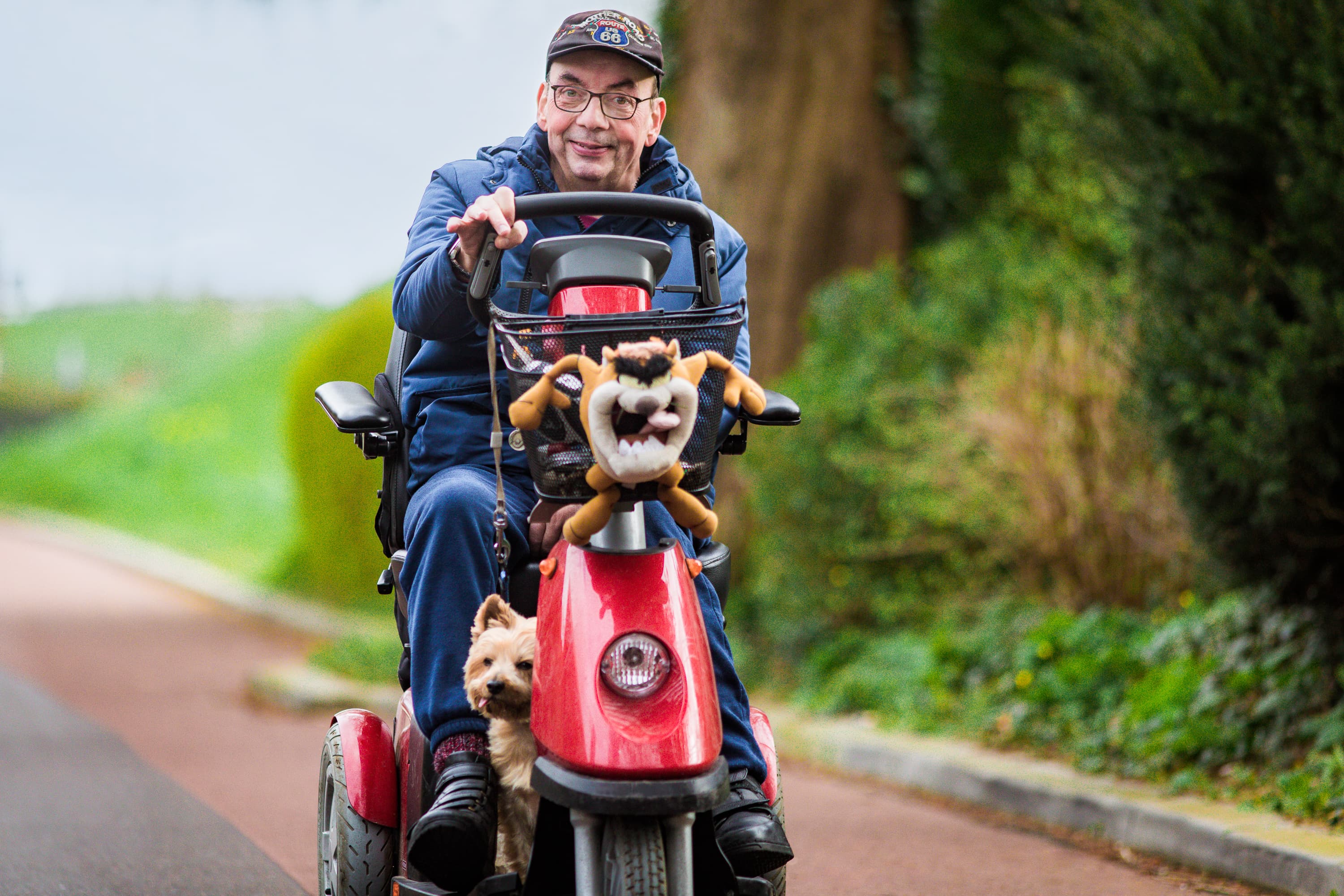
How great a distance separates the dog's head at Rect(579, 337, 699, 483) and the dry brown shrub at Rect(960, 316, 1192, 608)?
17.7 feet

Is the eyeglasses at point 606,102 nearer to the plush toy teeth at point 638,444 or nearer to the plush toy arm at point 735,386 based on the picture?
the plush toy arm at point 735,386

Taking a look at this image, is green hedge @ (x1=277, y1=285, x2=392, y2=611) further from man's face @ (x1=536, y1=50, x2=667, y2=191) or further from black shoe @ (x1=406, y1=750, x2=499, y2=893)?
black shoe @ (x1=406, y1=750, x2=499, y2=893)

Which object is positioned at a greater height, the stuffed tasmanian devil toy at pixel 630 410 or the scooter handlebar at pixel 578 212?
the scooter handlebar at pixel 578 212

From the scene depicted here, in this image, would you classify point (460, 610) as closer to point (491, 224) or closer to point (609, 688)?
point (609, 688)

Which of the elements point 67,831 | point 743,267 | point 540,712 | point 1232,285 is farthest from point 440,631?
point 1232,285

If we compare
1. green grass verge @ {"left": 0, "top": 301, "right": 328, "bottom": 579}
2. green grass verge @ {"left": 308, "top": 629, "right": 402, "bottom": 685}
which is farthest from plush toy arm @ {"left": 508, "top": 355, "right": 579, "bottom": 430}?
green grass verge @ {"left": 0, "top": 301, "right": 328, "bottom": 579}

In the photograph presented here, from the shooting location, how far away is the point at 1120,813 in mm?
5512

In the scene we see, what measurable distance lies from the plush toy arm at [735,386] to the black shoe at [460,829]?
91 centimetres

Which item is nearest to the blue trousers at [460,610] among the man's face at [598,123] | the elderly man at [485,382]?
the elderly man at [485,382]

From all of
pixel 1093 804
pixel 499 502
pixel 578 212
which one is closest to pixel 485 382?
pixel 499 502

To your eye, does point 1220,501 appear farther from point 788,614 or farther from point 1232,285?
point 788,614

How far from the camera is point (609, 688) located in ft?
9.11

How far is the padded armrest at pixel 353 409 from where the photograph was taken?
3.55 metres

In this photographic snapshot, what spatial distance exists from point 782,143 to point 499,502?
8.60 metres
